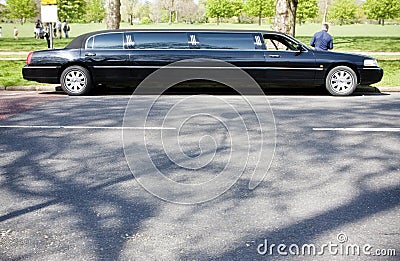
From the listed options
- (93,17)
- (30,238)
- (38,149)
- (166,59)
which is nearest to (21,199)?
(30,238)

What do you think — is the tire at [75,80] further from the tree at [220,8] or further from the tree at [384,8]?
the tree at [220,8]

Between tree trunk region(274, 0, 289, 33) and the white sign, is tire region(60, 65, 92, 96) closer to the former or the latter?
the white sign

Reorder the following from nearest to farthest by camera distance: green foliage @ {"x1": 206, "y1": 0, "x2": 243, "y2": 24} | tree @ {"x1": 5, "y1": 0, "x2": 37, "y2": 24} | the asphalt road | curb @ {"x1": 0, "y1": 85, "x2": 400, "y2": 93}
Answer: the asphalt road, curb @ {"x1": 0, "y1": 85, "x2": 400, "y2": 93}, tree @ {"x1": 5, "y1": 0, "x2": 37, "y2": 24}, green foliage @ {"x1": 206, "y1": 0, "x2": 243, "y2": 24}

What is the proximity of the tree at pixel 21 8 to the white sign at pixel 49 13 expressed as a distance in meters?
98.0

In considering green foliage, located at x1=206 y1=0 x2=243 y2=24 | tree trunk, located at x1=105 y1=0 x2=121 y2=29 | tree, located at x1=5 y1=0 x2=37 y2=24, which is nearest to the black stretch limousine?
tree trunk, located at x1=105 y1=0 x2=121 y2=29

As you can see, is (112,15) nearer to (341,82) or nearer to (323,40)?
(323,40)

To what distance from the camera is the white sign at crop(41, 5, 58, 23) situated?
15.1m

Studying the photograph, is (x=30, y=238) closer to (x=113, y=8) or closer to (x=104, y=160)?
(x=104, y=160)

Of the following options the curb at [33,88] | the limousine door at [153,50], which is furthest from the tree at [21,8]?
the limousine door at [153,50]

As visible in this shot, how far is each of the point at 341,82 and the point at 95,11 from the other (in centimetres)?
12604

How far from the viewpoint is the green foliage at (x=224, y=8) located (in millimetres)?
128875

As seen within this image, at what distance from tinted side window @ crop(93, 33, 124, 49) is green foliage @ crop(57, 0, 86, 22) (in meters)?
86.1

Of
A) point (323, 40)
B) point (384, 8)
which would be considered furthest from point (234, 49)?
point (384, 8)

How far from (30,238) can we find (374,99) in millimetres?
9480
